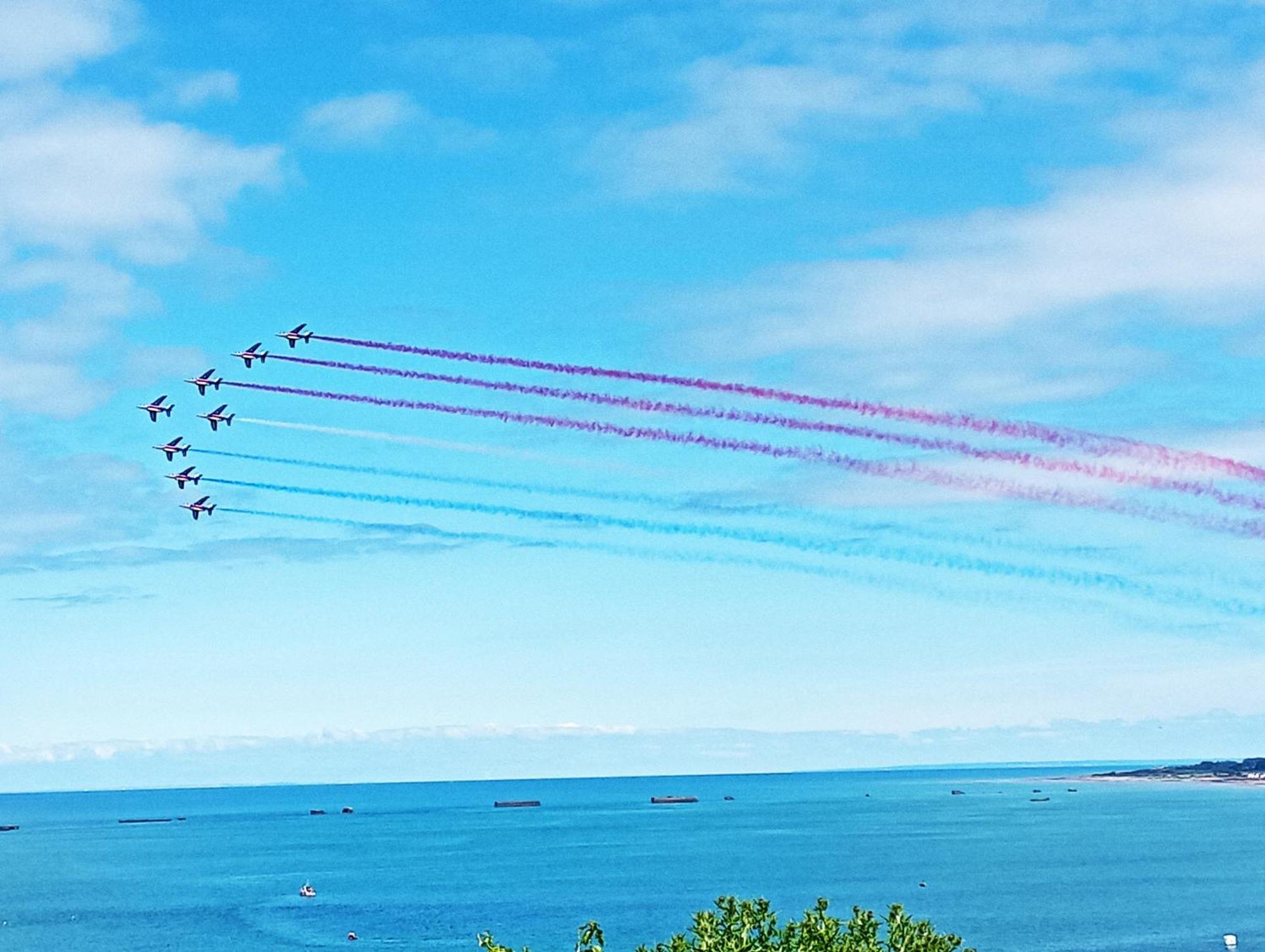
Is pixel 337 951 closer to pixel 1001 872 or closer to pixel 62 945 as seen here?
pixel 62 945

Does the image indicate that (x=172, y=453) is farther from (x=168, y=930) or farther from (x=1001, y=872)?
(x=1001, y=872)

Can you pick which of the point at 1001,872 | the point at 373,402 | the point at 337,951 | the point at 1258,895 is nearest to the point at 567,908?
the point at 337,951

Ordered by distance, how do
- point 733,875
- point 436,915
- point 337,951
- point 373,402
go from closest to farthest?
point 373,402 < point 337,951 < point 436,915 < point 733,875

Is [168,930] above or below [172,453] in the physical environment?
below

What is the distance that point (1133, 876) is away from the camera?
608 ft

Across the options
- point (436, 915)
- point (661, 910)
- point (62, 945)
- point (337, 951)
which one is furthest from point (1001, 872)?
point (62, 945)

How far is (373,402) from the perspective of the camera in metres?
84.4

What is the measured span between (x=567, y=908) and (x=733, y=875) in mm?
40889

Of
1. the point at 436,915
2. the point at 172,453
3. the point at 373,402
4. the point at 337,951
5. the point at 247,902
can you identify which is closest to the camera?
the point at 373,402

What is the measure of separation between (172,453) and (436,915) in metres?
75.9

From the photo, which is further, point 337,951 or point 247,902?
point 247,902

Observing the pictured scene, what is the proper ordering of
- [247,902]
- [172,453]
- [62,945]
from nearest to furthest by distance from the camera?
[172,453]
[62,945]
[247,902]

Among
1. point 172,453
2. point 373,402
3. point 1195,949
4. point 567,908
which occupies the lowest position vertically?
point 1195,949

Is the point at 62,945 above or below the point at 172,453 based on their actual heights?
below
